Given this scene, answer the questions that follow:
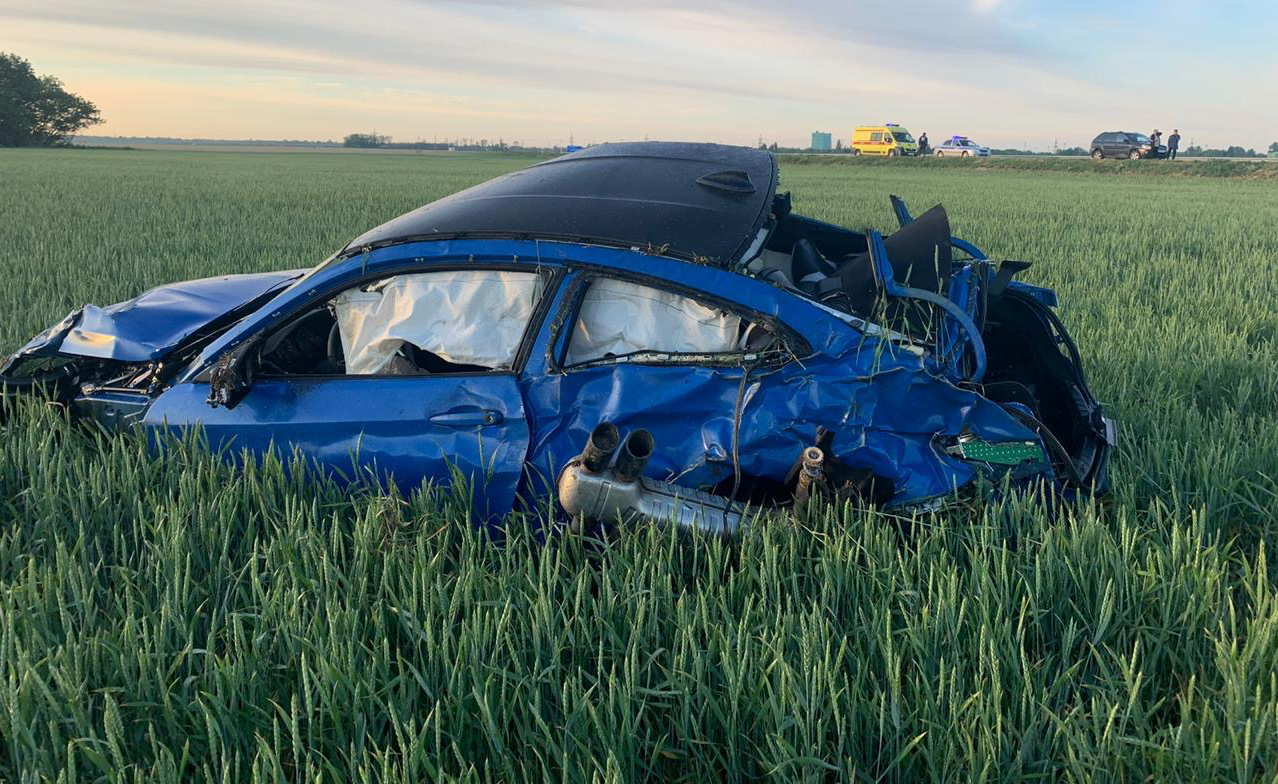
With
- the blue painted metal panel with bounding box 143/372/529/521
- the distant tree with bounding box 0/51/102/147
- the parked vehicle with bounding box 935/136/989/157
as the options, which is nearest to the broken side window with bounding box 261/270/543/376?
the blue painted metal panel with bounding box 143/372/529/521

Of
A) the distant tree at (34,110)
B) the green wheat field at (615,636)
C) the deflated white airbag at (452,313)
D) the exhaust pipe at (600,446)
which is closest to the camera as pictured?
the green wheat field at (615,636)

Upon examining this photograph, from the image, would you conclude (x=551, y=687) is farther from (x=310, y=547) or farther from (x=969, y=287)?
(x=969, y=287)

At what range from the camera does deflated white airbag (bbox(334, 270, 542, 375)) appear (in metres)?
3.32

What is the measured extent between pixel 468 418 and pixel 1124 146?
171ft

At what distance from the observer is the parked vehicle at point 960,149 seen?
5725 centimetres

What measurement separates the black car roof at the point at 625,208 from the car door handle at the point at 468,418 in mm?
658

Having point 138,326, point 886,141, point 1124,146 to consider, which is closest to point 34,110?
point 886,141

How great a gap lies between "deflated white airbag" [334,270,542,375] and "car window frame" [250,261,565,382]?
36 millimetres

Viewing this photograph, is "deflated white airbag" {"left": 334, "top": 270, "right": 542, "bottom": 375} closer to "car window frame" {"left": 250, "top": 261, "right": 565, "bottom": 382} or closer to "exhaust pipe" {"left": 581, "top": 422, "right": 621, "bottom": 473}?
"car window frame" {"left": 250, "top": 261, "right": 565, "bottom": 382}

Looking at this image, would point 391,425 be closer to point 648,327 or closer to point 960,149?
point 648,327

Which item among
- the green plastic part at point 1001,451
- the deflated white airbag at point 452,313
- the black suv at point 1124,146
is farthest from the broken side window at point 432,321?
the black suv at point 1124,146

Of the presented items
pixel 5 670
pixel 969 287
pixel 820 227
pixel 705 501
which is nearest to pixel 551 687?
pixel 705 501

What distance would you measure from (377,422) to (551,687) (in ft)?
4.62

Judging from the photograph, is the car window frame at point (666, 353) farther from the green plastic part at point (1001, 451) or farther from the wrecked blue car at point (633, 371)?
the green plastic part at point (1001, 451)
